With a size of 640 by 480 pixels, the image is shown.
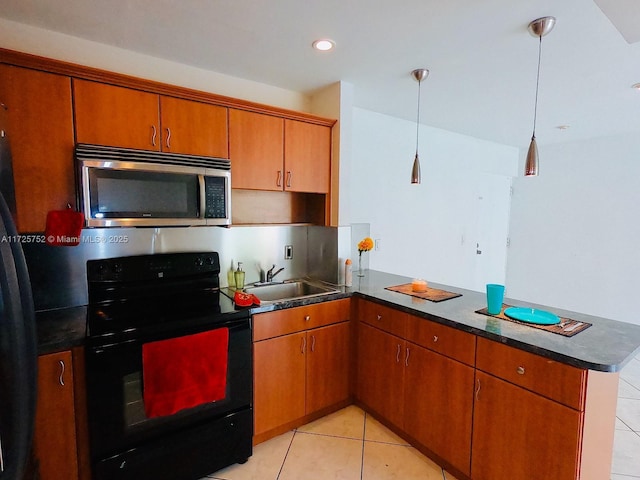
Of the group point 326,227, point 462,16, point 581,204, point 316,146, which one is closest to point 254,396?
point 326,227

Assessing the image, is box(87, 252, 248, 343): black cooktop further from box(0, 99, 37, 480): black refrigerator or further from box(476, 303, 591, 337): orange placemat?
box(476, 303, 591, 337): orange placemat

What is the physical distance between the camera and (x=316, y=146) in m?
2.52

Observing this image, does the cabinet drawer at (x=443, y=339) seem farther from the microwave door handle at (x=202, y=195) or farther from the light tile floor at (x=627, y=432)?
the microwave door handle at (x=202, y=195)

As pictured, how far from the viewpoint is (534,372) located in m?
1.46

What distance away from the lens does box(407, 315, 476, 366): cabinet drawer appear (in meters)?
1.72

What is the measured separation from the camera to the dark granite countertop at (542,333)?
4.38ft

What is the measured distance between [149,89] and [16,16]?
67 centimetres

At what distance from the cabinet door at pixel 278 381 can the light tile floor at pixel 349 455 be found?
0.16 meters

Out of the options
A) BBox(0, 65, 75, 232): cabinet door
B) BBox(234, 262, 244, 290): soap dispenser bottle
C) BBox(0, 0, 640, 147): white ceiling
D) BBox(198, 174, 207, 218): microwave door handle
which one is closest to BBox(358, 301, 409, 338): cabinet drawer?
BBox(234, 262, 244, 290): soap dispenser bottle

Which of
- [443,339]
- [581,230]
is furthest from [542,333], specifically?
[581,230]

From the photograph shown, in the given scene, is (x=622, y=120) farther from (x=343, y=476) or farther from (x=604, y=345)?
(x=343, y=476)

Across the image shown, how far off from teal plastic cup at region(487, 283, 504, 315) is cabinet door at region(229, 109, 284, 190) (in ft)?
4.90

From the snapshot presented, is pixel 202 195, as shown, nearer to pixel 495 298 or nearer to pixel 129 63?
pixel 129 63

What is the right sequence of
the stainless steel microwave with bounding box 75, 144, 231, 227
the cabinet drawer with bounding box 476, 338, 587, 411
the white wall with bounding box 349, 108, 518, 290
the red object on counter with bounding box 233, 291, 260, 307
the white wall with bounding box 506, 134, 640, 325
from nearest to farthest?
1. the cabinet drawer with bounding box 476, 338, 587, 411
2. the stainless steel microwave with bounding box 75, 144, 231, 227
3. the red object on counter with bounding box 233, 291, 260, 307
4. the white wall with bounding box 349, 108, 518, 290
5. the white wall with bounding box 506, 134, 640, 325
